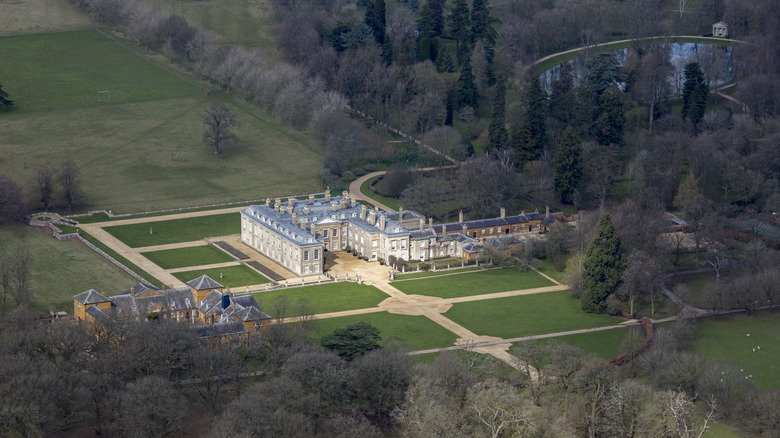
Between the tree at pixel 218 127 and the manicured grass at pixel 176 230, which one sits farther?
the tree at pixel 218 127

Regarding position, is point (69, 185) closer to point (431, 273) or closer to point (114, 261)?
point (114, 261)

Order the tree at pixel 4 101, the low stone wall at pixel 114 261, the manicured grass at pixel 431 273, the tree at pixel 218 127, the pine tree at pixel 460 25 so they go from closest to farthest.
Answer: the low stone wall at pixel 114 261 → the manicured grass at pixel 431 273 → the tree at pixel 218 127 → the tree at pixel 4 101 → the pine tree at pixel 460 25

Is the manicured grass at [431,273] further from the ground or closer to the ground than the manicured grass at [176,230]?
closer to the ground

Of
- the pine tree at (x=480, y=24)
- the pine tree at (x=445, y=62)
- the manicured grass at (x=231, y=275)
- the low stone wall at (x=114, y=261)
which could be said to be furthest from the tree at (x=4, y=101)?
the pine tree at (x=480, y=24)

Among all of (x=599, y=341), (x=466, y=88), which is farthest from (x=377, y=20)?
(x=599, y=341)

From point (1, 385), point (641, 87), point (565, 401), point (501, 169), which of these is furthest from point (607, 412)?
point (641, 87)

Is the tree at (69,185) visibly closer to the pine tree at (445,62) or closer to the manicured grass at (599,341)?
the pine tree at (445,62)
